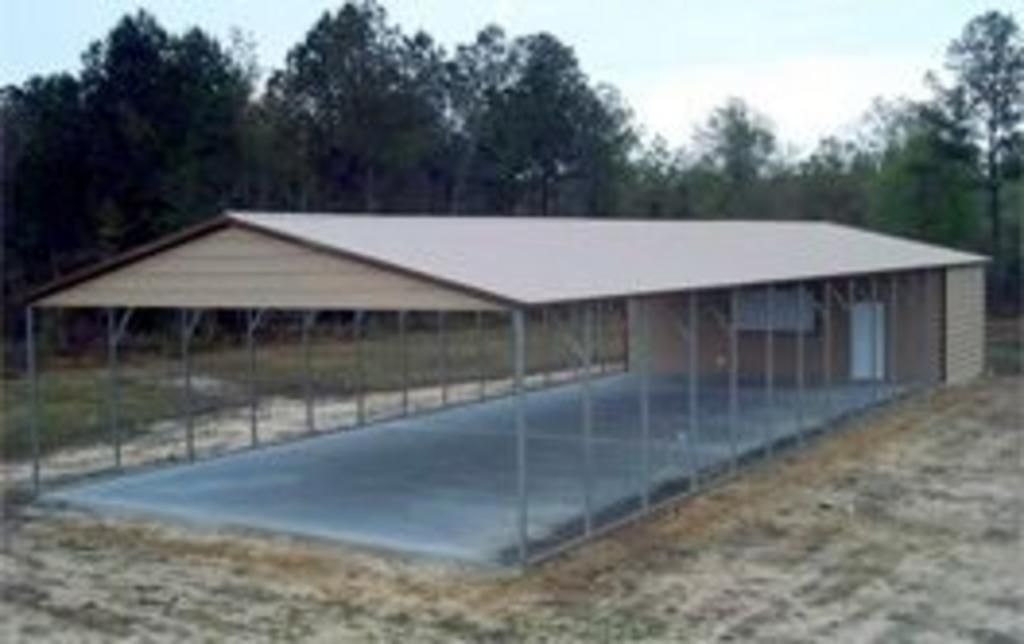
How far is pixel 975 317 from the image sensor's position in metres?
27.4

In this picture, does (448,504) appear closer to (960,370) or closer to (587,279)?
(587,279)

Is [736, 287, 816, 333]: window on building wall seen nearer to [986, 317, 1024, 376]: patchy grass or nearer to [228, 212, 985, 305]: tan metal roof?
[228, 212, 985, 305]: tan metal roof

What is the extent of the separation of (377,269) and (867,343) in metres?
14.1

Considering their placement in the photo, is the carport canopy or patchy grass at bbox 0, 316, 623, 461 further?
patchy grass at bbox 0, 316, 623, 461

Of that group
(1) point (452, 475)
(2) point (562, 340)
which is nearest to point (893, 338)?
(2) point (562, 340)

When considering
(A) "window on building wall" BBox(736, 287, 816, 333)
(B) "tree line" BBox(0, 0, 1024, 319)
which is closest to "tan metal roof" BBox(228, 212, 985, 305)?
(A) "window on building wall" BBox(736, 287, 816, 333)

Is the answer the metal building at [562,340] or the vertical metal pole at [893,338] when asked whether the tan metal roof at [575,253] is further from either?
the vertical metal pole at [893,338]

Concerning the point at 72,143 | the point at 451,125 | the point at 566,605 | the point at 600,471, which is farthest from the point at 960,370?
the point at 451,125

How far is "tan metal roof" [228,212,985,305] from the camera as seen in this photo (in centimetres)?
1327

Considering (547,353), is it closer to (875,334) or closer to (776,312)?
(776,312)

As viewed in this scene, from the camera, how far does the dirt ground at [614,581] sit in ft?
33.8

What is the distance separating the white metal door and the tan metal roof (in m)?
0.99

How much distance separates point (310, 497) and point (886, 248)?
15.4 meters

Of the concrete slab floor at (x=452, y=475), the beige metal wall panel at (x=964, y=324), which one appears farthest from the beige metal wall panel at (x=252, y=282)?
the beige metal wall panel at (x=964, y=324)
